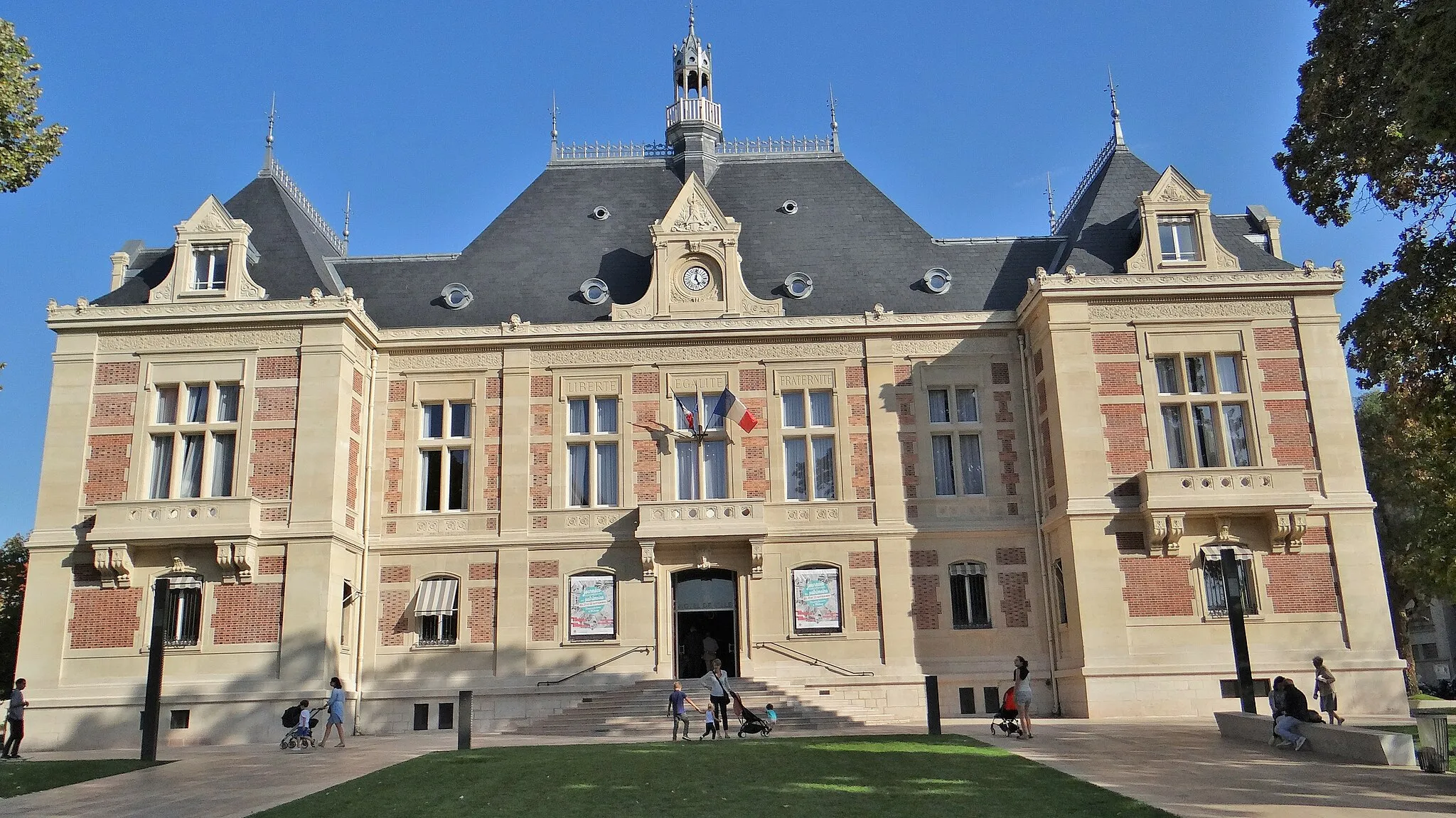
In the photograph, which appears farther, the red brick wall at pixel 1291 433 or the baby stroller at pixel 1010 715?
the red brick wall at pixel 1291 433

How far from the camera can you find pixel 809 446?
30.8m

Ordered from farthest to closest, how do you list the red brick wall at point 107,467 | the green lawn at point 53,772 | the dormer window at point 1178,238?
the dormer window at point 1178,238 < the red brick wall at point 107,467 < the green lawn at point 53,772

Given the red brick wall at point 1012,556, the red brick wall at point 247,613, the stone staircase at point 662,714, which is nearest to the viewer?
the stone staircase at point 662,714

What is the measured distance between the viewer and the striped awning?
2956 cm

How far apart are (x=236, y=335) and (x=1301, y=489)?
1071 inches

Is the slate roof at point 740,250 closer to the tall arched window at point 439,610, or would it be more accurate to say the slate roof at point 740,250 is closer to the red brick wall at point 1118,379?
the red brick wall at point 1118,379

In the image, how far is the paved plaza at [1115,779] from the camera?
13.5 metres

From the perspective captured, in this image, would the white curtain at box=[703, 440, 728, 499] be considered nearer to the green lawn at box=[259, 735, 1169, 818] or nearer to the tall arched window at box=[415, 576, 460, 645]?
the tall arched window at box=[415, 576, 460, 645]

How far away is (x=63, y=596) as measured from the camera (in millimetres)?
27438

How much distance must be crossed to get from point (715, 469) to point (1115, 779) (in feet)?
54.8

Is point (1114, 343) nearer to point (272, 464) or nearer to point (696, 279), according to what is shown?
point (696, 279)

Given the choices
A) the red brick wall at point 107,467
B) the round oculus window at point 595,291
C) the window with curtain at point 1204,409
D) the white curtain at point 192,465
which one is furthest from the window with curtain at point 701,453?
the red brick wall at point 107,467

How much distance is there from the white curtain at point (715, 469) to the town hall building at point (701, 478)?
0.60ft

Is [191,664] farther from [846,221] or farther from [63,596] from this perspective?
[846,221]
